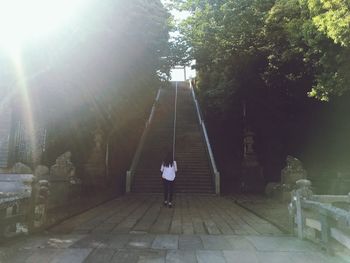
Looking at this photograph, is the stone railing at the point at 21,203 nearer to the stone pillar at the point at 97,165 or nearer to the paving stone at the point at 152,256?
the paving stone at the point at 152,256

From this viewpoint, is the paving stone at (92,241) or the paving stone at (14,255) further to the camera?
the paving stone at (92,241)

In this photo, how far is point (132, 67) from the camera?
13633 millimetres

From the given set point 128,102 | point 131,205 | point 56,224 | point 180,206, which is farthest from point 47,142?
point 56,224

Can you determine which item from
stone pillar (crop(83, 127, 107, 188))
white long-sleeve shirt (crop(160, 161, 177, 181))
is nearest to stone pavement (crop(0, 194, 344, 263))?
white long-sleeve shirt (crop(160, 161, 177, 181))

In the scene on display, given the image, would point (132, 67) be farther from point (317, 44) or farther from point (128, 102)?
point (317, 44)

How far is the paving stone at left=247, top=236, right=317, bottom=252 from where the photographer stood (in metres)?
6.54

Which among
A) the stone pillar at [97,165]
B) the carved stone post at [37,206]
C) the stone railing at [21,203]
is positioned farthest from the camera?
the stone pillar at [97,165]

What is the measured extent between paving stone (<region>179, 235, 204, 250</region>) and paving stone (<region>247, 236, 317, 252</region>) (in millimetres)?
913

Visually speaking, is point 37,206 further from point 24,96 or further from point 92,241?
point 24,96

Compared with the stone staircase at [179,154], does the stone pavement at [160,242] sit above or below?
below

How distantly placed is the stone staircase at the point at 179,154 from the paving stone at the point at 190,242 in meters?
11.3

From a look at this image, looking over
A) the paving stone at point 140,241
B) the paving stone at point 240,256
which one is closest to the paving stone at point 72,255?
the paving stone at point 140,241

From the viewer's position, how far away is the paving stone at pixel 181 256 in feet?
18.8

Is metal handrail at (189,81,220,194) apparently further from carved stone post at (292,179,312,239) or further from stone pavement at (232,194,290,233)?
carved stone post at (292,179,312,239)
